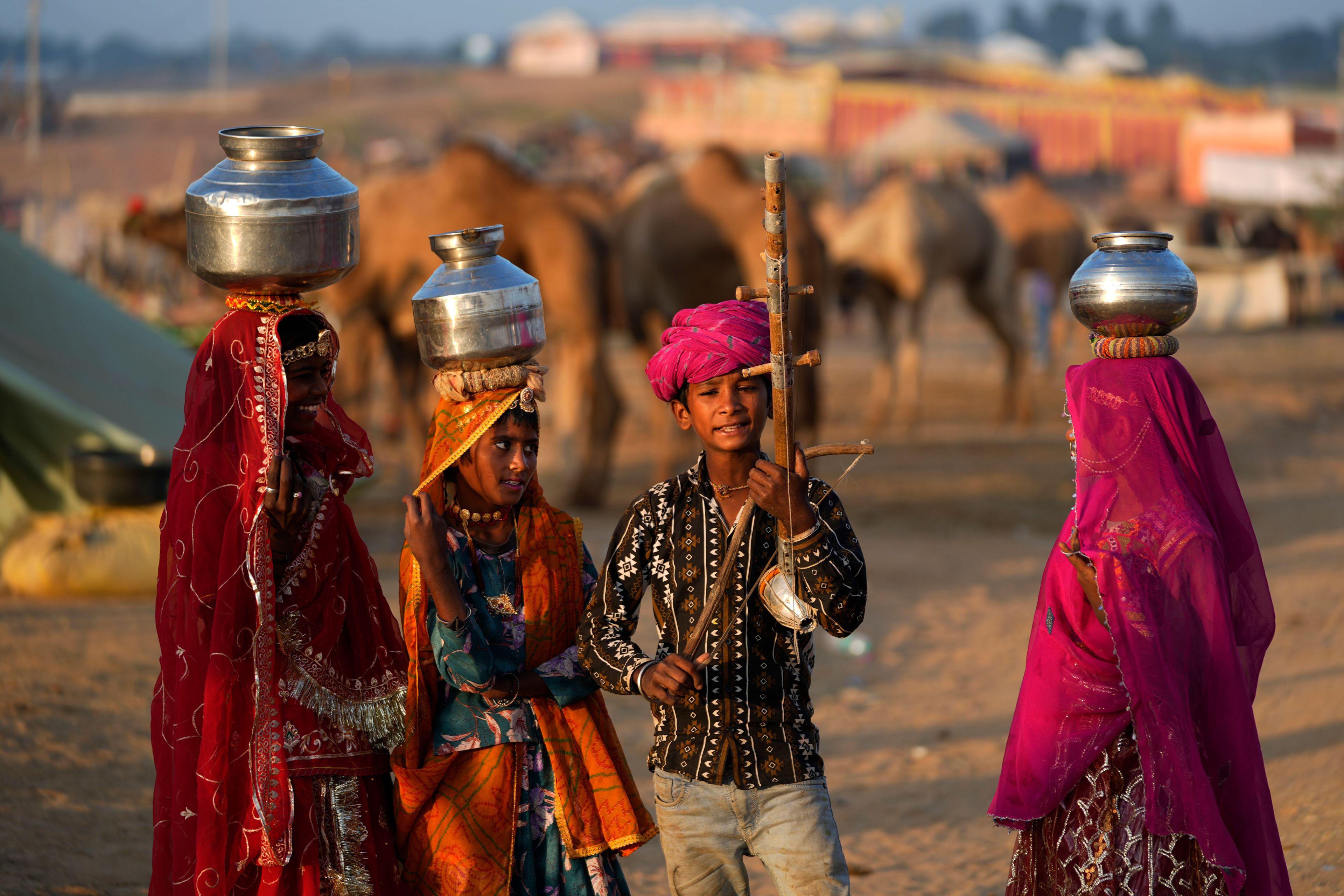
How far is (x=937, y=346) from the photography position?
2144cm

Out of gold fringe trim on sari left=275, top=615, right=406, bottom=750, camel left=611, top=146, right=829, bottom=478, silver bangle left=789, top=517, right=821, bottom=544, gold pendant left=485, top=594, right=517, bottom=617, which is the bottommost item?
camel left=611, top=146, right=829, bottom=478

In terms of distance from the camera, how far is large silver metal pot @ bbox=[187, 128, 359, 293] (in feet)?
9.18

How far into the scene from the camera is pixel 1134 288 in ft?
9.61

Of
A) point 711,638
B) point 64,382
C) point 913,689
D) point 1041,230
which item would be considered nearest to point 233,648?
point 711,638

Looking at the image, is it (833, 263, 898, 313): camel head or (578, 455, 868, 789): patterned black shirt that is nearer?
(578, 455, 868, 789): patterned black shirt

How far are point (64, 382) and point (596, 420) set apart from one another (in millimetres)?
3380

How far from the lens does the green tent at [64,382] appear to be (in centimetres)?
801

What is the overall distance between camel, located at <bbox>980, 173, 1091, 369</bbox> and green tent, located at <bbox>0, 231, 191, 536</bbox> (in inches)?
381

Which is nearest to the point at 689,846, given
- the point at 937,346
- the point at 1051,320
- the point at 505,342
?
the point at 505,342

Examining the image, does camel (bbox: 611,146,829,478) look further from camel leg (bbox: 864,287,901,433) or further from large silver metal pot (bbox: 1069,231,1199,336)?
large silver metal pot (bbox: 1069,231,1199,336)

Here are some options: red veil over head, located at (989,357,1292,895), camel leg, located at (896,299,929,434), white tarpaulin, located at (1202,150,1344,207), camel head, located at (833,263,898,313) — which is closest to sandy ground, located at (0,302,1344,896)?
camel leg, located at (896,299,929,434)

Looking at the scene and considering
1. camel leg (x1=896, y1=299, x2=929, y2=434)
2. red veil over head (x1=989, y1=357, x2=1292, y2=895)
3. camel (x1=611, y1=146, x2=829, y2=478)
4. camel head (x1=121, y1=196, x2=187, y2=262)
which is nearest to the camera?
red veil over head (x1=989, y1=357, x2=1292, y2=895)

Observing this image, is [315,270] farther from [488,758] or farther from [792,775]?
[792,775]

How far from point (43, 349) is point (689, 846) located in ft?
22.5
